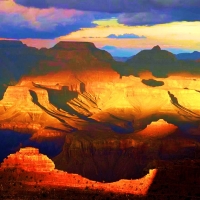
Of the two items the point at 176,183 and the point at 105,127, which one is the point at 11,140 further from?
the point at 176,183

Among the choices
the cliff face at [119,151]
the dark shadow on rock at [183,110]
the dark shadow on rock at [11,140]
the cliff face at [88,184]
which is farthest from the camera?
the dark shadow on rock at [183,110]

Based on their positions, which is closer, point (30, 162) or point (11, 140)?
point (30, 162)

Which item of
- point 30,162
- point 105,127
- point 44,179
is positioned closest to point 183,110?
point 105,127

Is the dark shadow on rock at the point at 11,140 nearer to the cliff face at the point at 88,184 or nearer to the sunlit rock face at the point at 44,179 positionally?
the sunlit rock face at the point at 44,179

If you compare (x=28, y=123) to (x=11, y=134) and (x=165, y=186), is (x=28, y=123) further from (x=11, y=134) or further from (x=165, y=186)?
(x=165, y=186)

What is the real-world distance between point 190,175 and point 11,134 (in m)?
81.0

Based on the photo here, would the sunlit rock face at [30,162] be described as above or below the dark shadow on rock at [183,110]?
above

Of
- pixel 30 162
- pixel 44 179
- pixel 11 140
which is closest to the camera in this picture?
pixel 44 179

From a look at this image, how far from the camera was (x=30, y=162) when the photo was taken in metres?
88.6

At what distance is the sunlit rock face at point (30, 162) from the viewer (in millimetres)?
87875

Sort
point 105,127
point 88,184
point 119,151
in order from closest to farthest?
1. point 88,184
2. point 119,151
3. point 105,127

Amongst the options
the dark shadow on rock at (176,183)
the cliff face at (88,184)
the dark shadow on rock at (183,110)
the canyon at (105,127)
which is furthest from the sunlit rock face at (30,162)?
the dark shadow on rock at (183,110)

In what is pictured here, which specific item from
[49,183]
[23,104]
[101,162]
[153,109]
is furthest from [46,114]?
[49,183]

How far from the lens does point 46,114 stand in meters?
175
